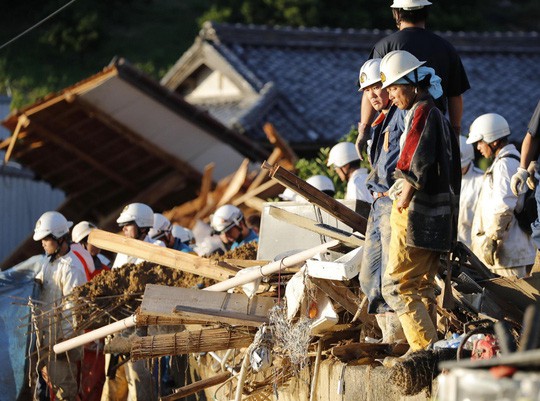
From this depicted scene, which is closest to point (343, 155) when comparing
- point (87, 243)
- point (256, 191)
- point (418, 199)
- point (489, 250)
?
point (489, 250)

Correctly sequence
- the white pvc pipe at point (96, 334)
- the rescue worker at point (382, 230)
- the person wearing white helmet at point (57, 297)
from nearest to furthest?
the rescue worker at point (382, 230)
the white pvc pipe at point (96, 334)
the person wearing white helmet at point (57, 297)

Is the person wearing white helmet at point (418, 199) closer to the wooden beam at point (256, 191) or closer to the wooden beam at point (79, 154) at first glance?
the wooden beam at point (256, 191)

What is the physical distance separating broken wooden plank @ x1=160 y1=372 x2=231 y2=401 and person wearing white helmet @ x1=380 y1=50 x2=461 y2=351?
271 cm

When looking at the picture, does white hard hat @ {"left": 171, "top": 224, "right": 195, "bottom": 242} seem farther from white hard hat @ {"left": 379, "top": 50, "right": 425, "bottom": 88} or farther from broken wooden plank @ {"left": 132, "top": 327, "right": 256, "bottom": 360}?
white hard hat @ {"left": 379, "top": 50, "right": 425, "bottom": 88}

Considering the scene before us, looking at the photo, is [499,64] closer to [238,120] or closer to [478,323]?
[238,120]

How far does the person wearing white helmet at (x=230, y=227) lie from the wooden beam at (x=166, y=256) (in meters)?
3.07

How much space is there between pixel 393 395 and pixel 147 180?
15.1m

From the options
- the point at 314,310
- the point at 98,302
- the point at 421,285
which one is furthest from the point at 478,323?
the point at 98,302

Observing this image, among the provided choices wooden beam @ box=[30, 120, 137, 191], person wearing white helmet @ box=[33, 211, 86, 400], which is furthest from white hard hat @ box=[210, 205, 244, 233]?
wooden beam @ box=[30, 120, 137, 191]

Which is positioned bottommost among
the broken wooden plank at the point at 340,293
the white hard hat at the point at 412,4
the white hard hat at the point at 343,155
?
the broken wooden plank at the point at 340,293

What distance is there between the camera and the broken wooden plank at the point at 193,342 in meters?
9.55

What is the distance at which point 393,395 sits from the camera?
25.3 ft

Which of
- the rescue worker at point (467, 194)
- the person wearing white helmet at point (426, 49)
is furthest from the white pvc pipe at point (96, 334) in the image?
the rescue worker at point (467, 194)

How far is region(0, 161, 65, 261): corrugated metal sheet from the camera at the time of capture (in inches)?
867
